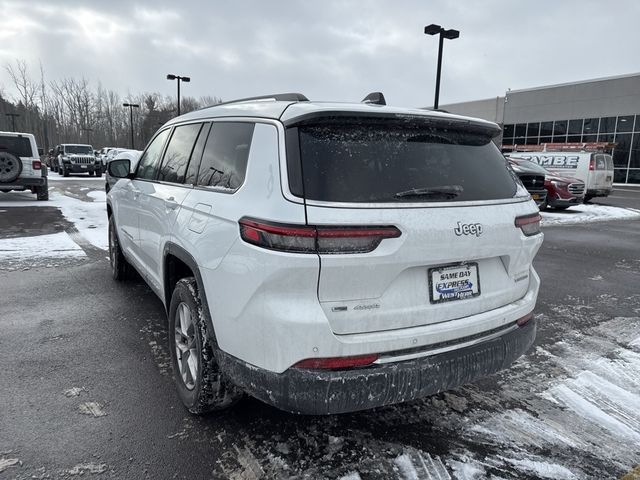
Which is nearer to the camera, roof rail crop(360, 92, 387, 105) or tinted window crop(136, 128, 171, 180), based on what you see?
roof rail crop(360, 92, 387, 105)

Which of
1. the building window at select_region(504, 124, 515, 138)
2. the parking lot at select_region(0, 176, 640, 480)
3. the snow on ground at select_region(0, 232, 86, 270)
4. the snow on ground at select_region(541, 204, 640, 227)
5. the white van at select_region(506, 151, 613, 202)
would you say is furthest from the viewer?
the building window at select_region(504, 124, 515, 138)

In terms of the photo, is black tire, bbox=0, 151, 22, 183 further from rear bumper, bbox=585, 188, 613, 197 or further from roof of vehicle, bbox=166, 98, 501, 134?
rear bumper, bbox=585, 188, 613, 197

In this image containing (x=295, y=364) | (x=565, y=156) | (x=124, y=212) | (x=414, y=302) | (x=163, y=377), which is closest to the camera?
(x=295, y=364)

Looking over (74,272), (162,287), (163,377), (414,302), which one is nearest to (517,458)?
(414,302)

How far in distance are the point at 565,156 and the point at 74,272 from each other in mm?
18101

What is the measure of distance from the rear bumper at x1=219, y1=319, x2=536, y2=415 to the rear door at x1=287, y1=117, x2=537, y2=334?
0.20 metres

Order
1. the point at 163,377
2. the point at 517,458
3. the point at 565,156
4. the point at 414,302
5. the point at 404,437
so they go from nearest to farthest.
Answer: the point at 414,302 < the point at 517,458 < the point at 404,437 < the point at 163,377 < the point at 565,156

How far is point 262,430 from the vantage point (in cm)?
265

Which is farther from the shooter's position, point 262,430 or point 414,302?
point 262,430

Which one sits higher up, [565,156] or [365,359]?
[565,156]

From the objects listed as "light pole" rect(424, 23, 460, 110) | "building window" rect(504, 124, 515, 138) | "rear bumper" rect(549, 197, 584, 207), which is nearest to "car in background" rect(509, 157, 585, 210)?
"rear bumper" rect(549, 197, 584, 207)

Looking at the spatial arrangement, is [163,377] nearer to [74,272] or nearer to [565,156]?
[74,272]

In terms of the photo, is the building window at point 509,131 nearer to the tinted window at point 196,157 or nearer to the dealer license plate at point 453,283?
the tinted window at point 196,157

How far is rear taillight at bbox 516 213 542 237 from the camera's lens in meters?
2.62
